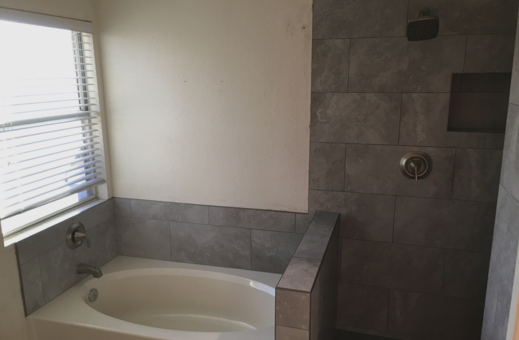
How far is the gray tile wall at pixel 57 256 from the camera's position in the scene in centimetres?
223

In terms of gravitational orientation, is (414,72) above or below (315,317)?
above

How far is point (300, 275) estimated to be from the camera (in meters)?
1.78

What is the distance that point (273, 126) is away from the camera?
2494mm

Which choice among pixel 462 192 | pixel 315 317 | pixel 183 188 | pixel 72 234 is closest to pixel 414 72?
pixel 462 192

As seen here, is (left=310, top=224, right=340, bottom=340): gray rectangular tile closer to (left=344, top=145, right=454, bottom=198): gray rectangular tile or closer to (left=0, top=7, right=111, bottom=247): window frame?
(left=344, top=145, right=454, bottom=198): gray rectangular tile

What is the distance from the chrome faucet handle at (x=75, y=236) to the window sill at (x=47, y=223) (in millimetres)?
72

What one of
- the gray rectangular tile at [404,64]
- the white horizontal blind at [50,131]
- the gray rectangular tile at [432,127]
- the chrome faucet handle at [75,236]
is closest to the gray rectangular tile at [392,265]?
the gray rectangular tile at [432,127]

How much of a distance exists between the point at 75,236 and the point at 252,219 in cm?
104

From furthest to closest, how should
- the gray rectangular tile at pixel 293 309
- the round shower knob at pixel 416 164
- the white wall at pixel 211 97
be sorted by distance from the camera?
the white wall at pixel 211 97 → the round shower knob at pixel 416 164 → the gray rectangular tile at pixel 293 309

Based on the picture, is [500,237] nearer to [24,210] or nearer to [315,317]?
[315,317]

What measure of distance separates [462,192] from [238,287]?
4.58ft

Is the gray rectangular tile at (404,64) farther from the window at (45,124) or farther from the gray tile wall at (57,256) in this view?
the gray tile wall at (57,256)

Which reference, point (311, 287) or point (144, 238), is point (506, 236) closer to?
point (311, 287)

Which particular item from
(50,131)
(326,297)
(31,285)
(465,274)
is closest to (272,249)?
(326,297)
